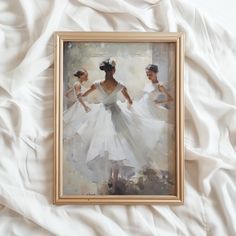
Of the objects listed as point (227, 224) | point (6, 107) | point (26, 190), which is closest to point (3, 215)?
point (26, 190)

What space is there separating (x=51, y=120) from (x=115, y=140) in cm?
13

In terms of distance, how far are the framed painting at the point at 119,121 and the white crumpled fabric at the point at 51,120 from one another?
0.02m

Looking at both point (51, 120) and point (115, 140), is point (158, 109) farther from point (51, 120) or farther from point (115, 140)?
point (51, 120)

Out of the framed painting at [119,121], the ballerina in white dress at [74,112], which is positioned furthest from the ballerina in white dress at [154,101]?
the ballerina in white dress at [74,112]

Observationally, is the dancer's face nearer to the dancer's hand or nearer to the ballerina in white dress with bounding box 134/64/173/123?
the ballerina in white dress with bounding box 134/64/173/123

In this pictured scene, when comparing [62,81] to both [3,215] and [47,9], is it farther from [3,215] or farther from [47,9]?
[3,215]

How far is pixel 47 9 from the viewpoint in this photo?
73 centimetres

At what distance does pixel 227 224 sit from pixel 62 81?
16.0 inches

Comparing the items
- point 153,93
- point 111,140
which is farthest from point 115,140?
point 153,93

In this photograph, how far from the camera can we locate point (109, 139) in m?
0.71

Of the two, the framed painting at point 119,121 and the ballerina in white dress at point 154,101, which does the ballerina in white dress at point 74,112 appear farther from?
the ballerina in white dress at point 154,101

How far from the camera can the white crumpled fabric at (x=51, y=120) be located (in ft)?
2.30

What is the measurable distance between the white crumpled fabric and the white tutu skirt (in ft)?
0.16

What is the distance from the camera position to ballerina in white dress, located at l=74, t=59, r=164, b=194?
2.33 feet
